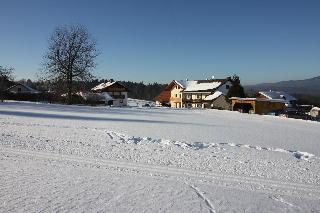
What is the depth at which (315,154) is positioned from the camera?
14336 millimetres

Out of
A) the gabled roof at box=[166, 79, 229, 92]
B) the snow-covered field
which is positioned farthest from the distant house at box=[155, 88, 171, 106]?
the snow-covered field

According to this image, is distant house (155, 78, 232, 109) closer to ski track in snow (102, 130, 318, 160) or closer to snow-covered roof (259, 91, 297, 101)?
snow-covered roof (259, 91, 297, 101)

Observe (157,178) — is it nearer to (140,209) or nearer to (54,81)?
(140,209)

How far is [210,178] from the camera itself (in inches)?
376

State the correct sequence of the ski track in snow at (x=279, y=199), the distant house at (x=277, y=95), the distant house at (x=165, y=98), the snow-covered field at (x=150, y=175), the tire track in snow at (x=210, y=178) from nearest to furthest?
the snow-covered field at (x=150, y=175)
the ski track in snow at (x=279, y=199)
the tire track in snow at (x=210, y=178)
the distant house at (x=277, y=95)
the distant house at (x=165, y=98)

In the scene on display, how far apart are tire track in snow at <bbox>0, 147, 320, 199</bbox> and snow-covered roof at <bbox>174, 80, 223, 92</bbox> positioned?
6983 cm

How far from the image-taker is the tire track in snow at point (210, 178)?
875 cm

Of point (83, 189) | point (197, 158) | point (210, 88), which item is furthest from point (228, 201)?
point (210, 88)

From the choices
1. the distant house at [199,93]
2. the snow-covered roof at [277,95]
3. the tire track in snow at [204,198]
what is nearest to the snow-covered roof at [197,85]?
the distant house at [199,93]

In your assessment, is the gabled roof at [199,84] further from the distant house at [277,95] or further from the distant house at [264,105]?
the distant house at [264,105]

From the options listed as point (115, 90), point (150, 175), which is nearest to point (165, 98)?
point (115, 90)

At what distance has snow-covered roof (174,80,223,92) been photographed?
266ft

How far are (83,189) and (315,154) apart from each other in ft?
32.1

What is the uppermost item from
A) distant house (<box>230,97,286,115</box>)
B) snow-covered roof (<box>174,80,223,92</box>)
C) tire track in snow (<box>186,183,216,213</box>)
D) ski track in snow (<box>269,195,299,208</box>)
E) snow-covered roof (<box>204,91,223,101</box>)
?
snow-covered roof (<box>174,80,223,92</box>)
